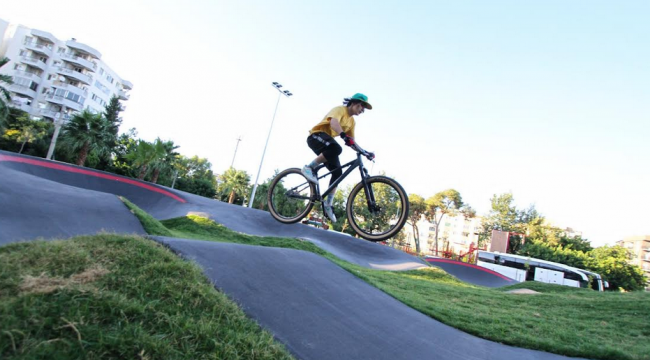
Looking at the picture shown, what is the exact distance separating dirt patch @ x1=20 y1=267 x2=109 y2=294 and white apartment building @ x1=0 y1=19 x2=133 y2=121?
71.8 meters

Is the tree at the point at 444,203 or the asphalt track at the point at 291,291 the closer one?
the asphalt track at the point at 291,291

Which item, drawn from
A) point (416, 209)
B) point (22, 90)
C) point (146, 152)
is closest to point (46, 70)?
point (22, 90)

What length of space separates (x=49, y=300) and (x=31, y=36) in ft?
272

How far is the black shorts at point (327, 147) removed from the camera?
231 inches

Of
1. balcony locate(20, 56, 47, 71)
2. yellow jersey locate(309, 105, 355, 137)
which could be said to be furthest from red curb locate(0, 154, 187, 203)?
balcony locate(20, 56, 47, 71)

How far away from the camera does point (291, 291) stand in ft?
17.7

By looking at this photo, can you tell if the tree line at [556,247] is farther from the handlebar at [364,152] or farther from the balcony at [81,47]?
the balcony at [81,47]

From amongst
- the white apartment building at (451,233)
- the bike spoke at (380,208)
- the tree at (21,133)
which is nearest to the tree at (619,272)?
the bike spoke at (380,208)

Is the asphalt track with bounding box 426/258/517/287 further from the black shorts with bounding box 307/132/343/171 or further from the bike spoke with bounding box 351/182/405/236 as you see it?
the black shorts with bounding box 307/132/343/171

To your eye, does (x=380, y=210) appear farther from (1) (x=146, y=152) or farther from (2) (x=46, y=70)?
(2) (x=46, y=70)

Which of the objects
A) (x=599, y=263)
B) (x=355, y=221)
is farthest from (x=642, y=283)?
(x=355, y=221)

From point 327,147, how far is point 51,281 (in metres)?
4.14

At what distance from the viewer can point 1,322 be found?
2.41m

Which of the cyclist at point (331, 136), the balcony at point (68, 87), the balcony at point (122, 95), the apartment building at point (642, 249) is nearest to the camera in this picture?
the cyclist at point (331, 136)
